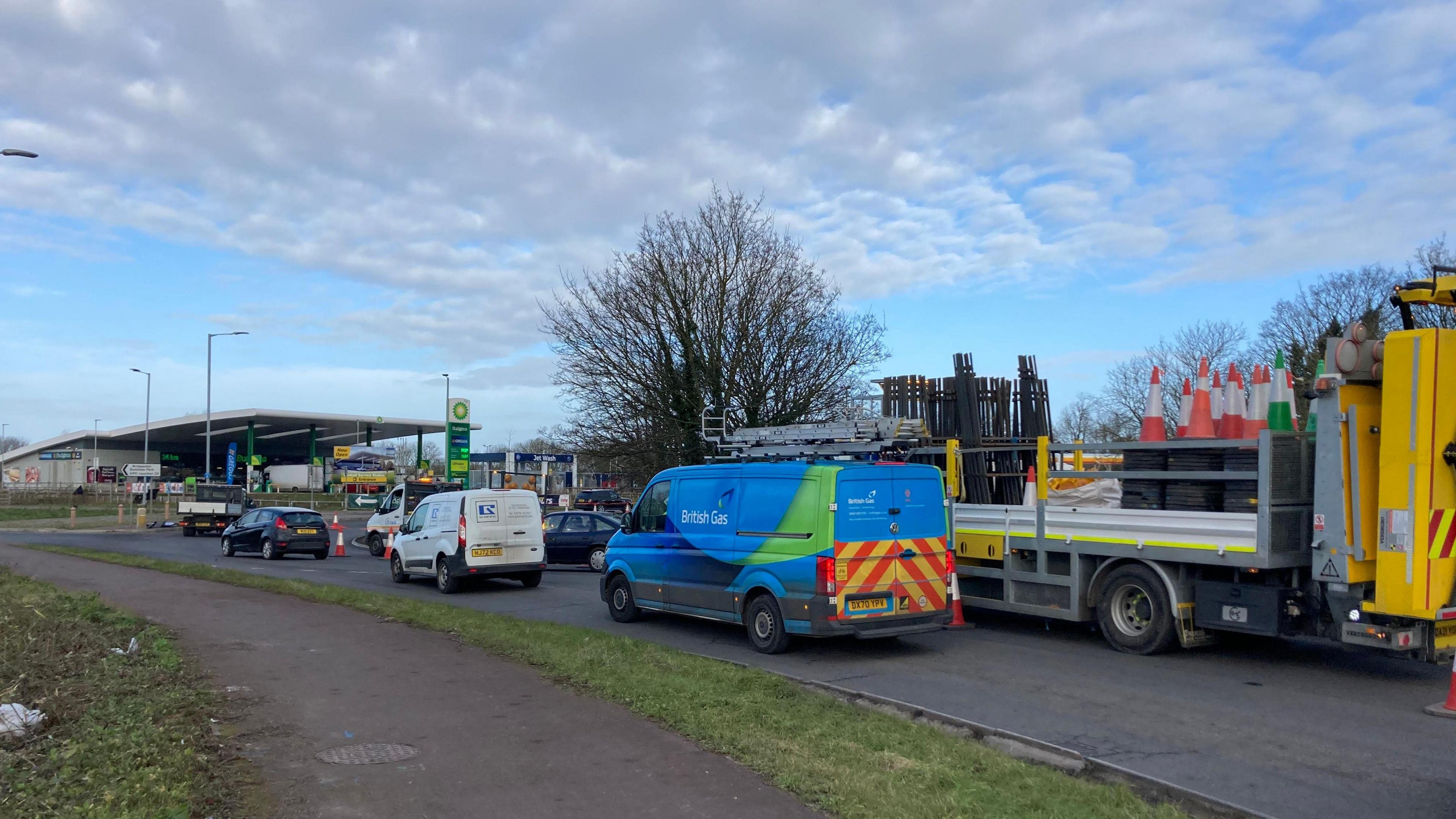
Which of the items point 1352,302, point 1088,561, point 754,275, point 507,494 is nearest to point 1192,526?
point 1088,561

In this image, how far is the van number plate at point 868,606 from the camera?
10.5 m

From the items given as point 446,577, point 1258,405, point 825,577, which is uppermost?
point 1258,405

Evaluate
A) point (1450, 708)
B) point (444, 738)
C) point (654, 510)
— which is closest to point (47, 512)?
point (654, 510)

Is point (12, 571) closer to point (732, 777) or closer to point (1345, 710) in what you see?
point (732, 777)

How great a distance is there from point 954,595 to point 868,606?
1.57m

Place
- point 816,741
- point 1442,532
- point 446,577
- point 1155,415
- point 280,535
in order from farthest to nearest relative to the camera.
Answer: point 280,535 < point 446,577 < point 1155,415 < point 1442,532 < point 816,741

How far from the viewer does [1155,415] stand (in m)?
11.4

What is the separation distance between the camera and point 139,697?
25.1 feet

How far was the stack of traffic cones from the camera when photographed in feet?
36.9

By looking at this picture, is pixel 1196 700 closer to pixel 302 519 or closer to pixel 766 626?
pixel 766 626

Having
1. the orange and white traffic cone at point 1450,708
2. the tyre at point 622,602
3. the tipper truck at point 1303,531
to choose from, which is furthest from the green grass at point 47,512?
the orange and white traffic cone at point 1450,708

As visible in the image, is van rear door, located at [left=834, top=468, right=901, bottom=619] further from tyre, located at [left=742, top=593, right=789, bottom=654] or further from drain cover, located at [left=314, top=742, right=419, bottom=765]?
drain cover, located at [left=314, top=742, right=419, bottom=765]

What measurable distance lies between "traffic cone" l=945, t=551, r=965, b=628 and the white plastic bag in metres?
8.30

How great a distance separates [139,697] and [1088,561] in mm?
9099
